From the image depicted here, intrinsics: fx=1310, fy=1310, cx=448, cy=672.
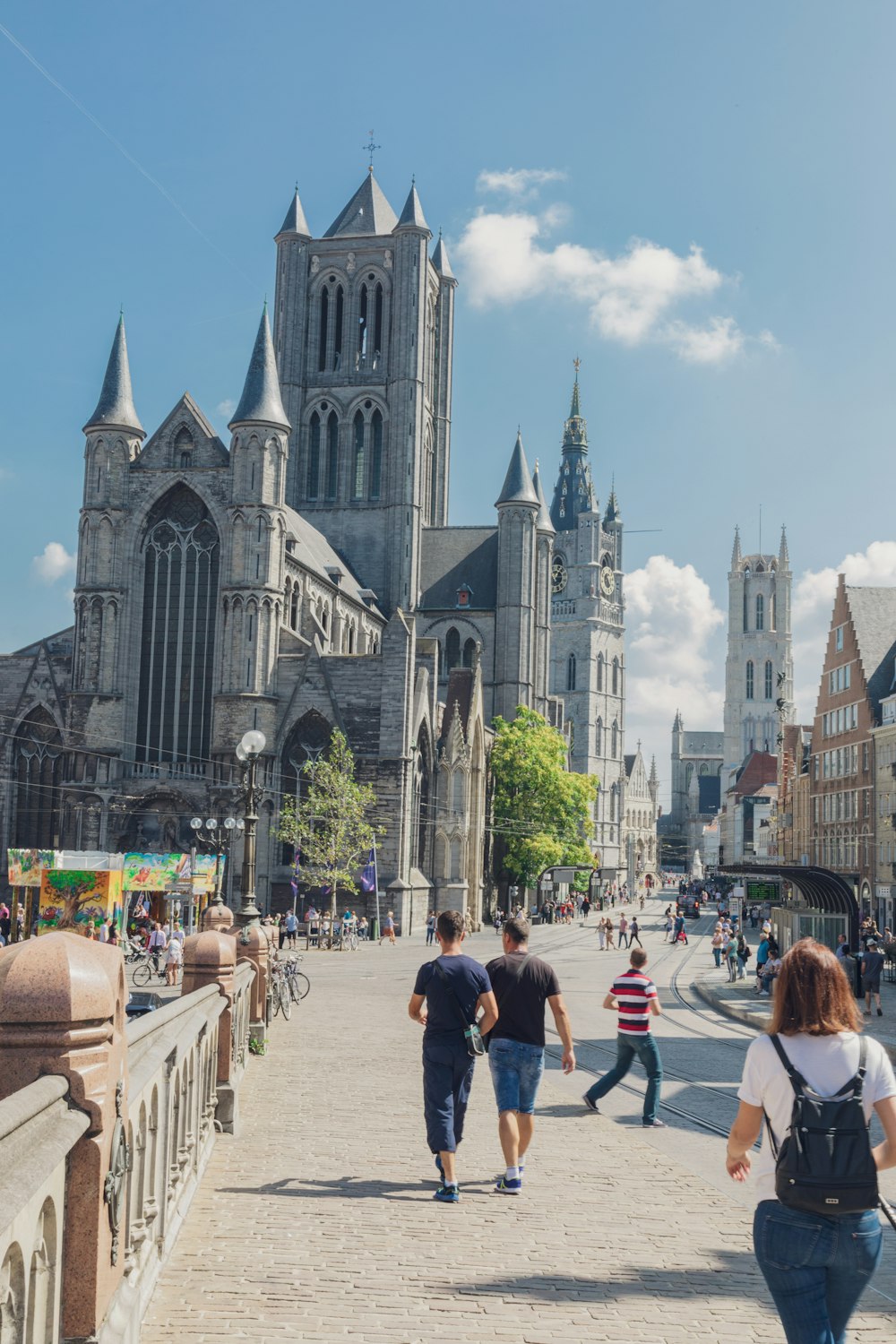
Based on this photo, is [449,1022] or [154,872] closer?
[449,1022]

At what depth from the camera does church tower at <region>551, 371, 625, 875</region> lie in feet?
416

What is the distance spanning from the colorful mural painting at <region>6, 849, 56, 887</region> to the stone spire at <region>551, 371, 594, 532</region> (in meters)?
112

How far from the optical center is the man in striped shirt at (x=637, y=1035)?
11.1m

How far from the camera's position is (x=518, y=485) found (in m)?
71.9

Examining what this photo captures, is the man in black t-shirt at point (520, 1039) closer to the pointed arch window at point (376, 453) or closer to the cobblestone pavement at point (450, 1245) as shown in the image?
the cobblestone pavement at point (450, 1245)

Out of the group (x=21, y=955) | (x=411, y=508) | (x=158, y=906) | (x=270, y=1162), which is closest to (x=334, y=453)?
(x=411, y=508)

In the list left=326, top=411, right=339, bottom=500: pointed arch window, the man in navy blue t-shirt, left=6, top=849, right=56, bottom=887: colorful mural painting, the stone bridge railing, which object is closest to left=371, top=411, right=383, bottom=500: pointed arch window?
left=326, top=411, right=339, bottom=500: pointed arch window

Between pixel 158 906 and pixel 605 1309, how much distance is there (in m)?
35.7

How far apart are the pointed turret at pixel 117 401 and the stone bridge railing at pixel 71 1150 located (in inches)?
1987

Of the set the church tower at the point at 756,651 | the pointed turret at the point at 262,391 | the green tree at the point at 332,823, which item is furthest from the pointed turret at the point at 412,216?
the church tower at the point at 756,651

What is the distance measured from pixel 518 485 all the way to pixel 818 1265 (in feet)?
226

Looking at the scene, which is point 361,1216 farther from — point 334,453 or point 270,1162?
point 334,453

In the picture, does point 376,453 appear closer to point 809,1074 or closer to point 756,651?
point 809,1074

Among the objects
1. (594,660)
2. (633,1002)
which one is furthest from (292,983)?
(594,660)
